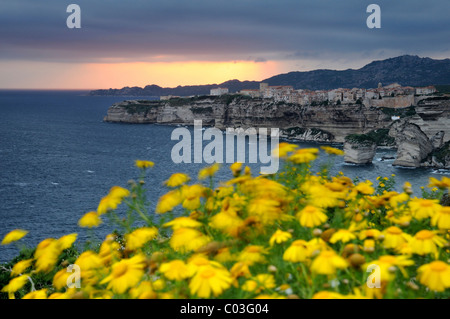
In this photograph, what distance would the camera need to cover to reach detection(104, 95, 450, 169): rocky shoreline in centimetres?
6562

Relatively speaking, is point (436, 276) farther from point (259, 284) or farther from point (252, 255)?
point (252, 255)

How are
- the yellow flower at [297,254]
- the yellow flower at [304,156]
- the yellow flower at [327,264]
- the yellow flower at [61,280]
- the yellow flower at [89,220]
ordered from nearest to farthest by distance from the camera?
the yellow flower at [327,264], the yellow flower at [297,254], the yellow flower at [61,280], the yellow flower at [89,220], the yellow flower at [304,156]

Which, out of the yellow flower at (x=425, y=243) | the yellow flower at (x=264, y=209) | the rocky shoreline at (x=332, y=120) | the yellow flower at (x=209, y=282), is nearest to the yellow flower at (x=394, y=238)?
the yellow flower at (x=425, y=243)

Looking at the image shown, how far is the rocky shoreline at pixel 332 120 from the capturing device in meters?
65.6

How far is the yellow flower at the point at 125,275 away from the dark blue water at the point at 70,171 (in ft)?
44.0

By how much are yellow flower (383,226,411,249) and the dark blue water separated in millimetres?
14368

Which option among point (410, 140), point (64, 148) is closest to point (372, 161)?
point (410, 140)

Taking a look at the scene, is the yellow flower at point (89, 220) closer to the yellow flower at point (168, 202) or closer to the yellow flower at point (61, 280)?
the yellow flower at point (61, 280)

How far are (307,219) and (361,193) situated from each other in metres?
1.20

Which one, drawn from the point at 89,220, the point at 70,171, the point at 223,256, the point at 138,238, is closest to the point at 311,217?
the point at 223,256

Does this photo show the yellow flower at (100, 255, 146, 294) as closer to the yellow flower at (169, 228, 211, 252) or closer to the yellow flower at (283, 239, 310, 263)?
the yellow flower at (169, 228, 211, 252)

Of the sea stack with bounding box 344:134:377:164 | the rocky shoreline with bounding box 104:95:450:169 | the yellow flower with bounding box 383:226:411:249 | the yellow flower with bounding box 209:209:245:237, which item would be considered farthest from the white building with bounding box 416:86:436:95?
the yellow flower with bounding box 209:209:245:237

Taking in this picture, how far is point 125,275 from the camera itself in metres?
3.01
